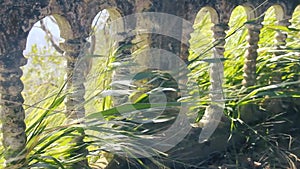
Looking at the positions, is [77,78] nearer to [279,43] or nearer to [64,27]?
[64,27]

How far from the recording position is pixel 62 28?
2465 millimetres

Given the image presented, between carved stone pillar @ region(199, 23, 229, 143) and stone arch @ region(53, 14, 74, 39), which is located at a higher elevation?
stone arch @ region(53, 14, 74, 39)

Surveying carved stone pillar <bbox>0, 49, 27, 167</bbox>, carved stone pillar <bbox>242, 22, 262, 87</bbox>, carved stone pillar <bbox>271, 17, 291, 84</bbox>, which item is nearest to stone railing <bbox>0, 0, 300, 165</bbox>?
carved stone pillar <bbox>0, 49, 27, 167</bbox>

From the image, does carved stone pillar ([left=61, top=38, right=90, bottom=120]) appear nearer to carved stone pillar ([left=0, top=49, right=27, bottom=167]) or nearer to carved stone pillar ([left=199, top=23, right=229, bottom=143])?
carved stone pillar ([left=0, top=49, right=27, bottom=167])

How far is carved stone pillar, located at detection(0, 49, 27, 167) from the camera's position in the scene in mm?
2197

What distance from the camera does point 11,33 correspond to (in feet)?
7.21

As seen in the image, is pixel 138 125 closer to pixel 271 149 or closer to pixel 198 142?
pixel 198 142

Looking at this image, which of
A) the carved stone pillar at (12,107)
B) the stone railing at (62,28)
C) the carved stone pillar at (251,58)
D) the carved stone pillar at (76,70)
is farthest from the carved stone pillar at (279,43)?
the carved stone pillar at (12,107)

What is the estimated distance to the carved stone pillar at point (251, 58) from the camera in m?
3.36

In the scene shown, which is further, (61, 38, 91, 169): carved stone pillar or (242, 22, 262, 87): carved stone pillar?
(242, 22, 262, 87): carved stone pillar

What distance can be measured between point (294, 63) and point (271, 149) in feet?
2.33

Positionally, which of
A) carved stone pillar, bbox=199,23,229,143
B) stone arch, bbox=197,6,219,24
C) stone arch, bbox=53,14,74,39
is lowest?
carved stone pillar, bbox=199,23,229,143

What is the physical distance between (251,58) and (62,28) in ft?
4.76

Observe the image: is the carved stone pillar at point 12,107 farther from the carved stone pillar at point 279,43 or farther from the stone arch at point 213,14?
the carved stone pillar at point 279,43
